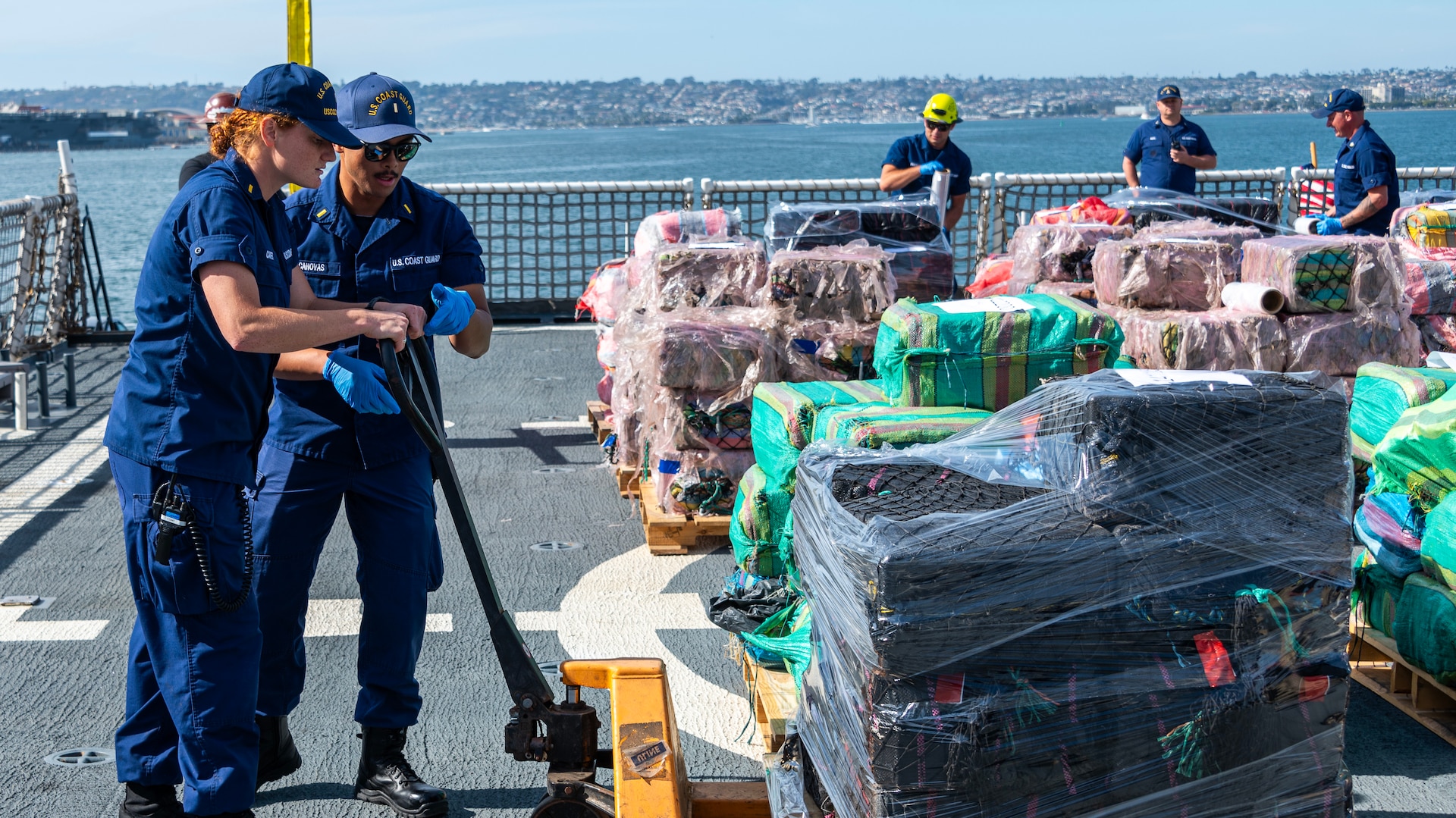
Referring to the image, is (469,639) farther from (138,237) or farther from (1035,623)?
(138,237)

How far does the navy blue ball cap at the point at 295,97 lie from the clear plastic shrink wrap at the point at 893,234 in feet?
14.4

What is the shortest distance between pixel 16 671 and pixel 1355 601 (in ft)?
15.2

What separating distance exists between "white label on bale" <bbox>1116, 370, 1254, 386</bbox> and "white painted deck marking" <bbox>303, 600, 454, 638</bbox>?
306 cm

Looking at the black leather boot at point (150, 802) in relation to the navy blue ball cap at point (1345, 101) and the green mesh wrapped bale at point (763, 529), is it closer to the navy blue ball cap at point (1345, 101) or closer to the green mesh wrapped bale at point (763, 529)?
the green mesh wrapped bale at point (763, 529)

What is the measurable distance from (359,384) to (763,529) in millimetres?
2022

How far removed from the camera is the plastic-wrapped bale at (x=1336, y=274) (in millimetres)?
6551

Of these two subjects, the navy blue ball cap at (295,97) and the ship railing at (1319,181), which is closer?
the navy blue ball cap at (295,97)

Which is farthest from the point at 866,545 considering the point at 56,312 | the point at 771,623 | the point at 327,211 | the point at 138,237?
the point at 138,237

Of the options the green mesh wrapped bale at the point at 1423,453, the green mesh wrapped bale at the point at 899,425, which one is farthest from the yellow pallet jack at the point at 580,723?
the green mesh wrapped bale at the point at 1423,453

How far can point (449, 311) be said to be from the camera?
11.0 feet

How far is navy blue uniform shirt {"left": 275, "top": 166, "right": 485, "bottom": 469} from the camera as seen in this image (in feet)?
11.4

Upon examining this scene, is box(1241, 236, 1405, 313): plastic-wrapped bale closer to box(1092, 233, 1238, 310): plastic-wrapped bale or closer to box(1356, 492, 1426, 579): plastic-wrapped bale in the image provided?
box(1092, 233, 1238, 310): plastic-wrapped bale

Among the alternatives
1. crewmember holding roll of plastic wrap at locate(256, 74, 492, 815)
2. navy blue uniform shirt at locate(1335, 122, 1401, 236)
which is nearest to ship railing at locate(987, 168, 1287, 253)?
navy blue uniform shirt at locate(1335, 122, 1401, 236)

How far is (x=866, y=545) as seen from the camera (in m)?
2.50
